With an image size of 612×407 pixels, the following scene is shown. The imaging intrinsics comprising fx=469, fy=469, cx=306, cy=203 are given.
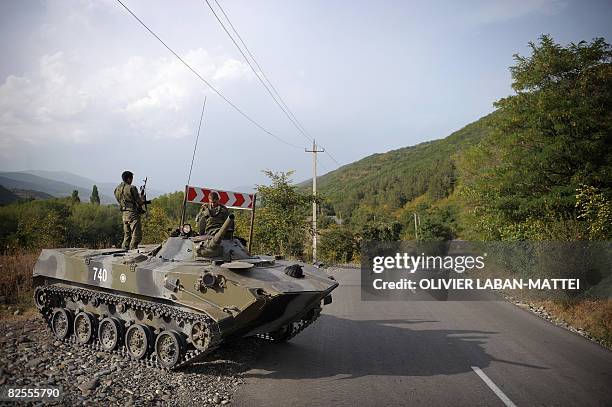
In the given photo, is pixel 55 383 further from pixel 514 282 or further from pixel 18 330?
pixel 514 282

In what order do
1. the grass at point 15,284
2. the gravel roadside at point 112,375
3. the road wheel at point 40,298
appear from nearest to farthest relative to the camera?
the gravel roadside at point 112,375 < the road wheel at point 40,298 < the grass at point 15,284

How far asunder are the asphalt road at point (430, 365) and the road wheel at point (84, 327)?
3.08 meters

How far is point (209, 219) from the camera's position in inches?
348

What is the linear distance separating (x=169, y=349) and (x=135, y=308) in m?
1.07

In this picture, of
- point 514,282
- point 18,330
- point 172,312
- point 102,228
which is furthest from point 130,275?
point 102,228

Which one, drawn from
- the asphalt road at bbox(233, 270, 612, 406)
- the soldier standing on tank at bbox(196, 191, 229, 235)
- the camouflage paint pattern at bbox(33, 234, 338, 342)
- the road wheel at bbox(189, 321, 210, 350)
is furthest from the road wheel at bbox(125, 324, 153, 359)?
the soldier standing on tank at bbox(196, 191, 229, 235)

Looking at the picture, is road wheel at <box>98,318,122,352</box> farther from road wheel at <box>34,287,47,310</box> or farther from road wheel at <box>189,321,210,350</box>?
road wheel at <box>34,287,47,310</box>

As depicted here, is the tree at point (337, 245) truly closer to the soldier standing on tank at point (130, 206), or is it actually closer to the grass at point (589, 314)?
the grass at point (589, 314)

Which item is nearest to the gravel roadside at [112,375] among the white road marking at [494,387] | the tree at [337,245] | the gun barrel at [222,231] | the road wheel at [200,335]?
the road wheel at [200,335]

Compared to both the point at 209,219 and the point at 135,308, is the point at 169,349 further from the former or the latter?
the point at 209,219

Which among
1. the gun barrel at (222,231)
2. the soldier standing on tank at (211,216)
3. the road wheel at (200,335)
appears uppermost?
the soldier standing on tank at (211,216)

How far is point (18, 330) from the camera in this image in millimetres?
9266

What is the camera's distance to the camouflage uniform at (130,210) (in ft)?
31.2

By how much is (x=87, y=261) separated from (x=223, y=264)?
2.97m
